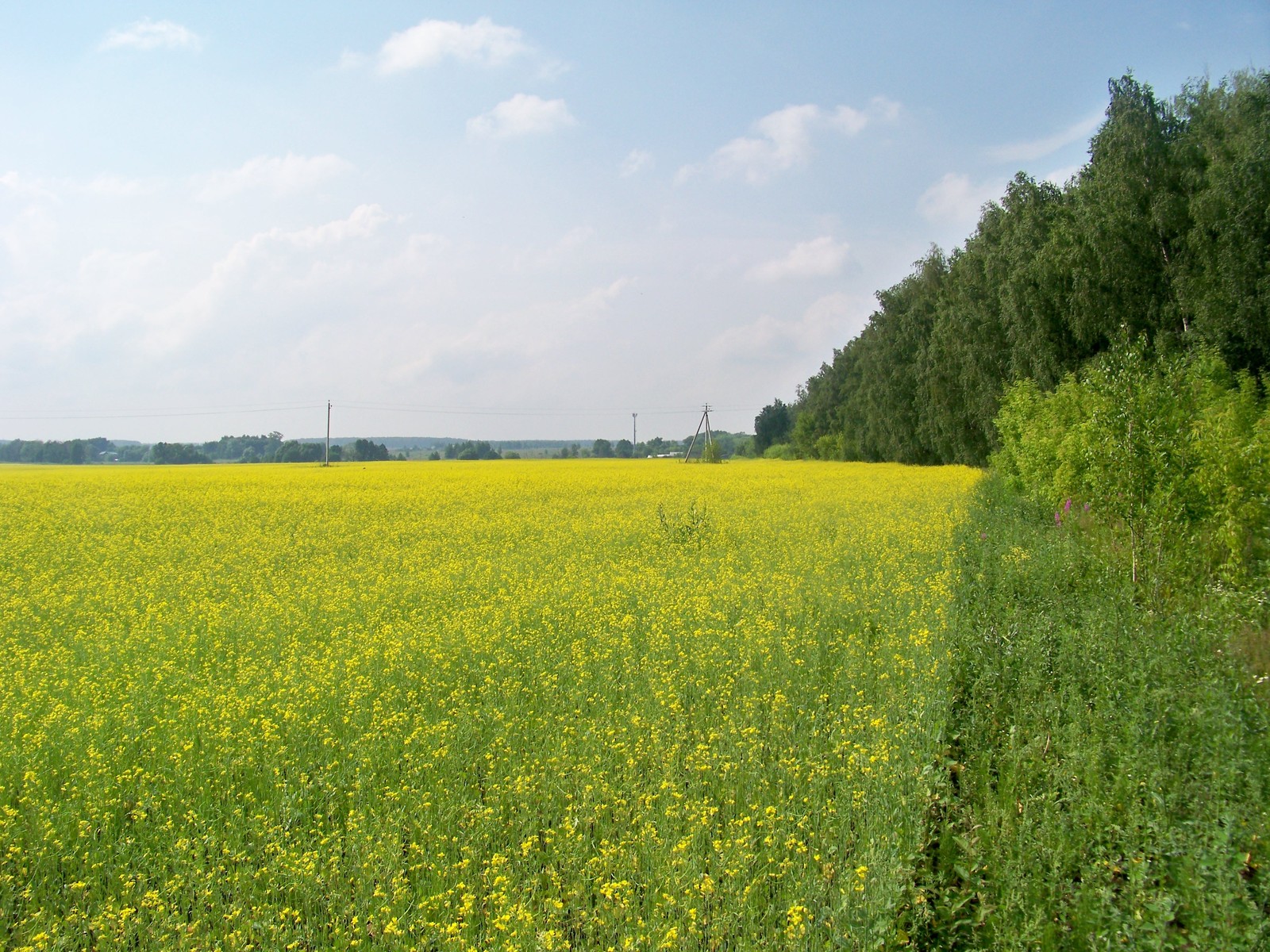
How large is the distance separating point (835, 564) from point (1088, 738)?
22.2 ft

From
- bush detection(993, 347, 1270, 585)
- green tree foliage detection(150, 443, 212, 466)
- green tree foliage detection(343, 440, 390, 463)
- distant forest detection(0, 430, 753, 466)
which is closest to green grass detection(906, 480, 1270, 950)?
bush detection(993, 347, 1270, 585)

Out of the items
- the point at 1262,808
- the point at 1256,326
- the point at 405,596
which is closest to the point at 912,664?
the point at 1262,808

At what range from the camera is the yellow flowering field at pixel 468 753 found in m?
3.88

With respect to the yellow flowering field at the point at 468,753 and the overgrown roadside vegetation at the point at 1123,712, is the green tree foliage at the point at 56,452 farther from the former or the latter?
the overgrown roadside vegetation at the point at 1123,712

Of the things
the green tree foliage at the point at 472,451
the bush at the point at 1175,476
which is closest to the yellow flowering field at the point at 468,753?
the bush at the point at 1175,476

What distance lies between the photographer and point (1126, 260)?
88.1 ft

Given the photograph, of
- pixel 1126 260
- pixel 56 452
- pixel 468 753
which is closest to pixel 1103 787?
pixel 468 753

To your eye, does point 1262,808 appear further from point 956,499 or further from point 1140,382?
point 956,499

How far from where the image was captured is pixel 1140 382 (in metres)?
10.1

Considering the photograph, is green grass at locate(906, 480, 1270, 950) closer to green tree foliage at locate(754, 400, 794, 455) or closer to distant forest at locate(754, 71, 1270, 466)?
distant forest at locate(754, 71, 1270, 466)

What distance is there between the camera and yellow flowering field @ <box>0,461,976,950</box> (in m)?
3.88

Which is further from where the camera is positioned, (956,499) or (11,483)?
(11,483)

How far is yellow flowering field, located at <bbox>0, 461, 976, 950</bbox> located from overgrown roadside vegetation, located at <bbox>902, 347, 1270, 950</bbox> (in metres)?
0.40

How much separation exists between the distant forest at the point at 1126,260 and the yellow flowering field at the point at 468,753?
30.0ft
